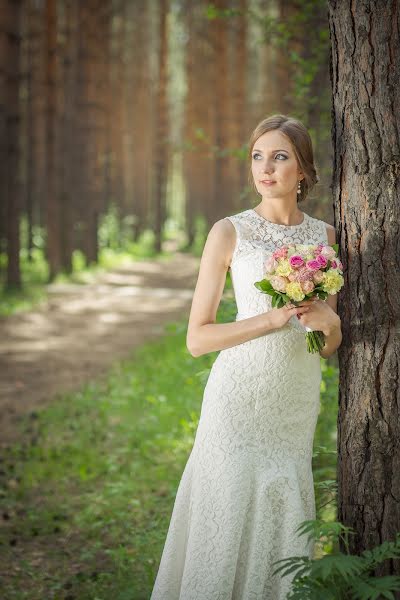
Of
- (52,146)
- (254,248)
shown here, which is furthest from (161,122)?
(254,248)

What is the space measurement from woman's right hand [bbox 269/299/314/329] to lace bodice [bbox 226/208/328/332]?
20 centimetres

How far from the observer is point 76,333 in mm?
12250

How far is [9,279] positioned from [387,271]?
43.1 ft

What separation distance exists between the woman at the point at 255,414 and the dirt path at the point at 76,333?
4.28 m

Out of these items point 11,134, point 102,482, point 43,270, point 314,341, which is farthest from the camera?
point 43,270

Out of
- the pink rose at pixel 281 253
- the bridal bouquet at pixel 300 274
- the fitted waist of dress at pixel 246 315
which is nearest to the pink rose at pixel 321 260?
the bridal bouquet at pixel 300 274

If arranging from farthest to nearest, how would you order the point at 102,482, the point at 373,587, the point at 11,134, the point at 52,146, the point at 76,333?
1. the point at 52,146
2. the point at 11,134
3. the point at 76,333
4. the point at 102,482
5. the point at 373,587

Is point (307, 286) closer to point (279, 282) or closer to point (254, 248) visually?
point (279, 282)

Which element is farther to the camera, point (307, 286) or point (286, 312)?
point (286, 312)

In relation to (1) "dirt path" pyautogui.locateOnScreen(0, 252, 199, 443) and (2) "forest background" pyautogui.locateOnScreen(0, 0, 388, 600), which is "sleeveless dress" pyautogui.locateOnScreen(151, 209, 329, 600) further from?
(1) "dirt path" pyautogui.locateOnScreen(0, 252, 199, 443)

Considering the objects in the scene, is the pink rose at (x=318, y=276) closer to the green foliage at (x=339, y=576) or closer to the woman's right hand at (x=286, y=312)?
the woman's right hand at (x=286, y=312)

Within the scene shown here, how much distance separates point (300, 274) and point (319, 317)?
0.93ft

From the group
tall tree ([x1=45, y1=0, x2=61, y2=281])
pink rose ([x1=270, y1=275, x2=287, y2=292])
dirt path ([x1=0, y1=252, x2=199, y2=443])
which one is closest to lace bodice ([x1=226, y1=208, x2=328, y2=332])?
pink rose ([x1=270, y1=275, x2=287, y2=292])

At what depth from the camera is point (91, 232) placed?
67.0ft
